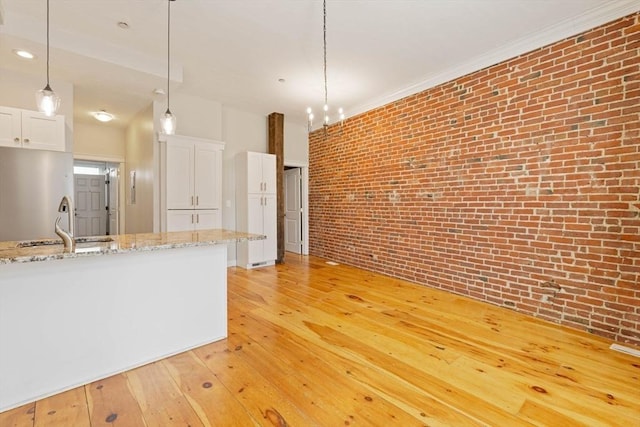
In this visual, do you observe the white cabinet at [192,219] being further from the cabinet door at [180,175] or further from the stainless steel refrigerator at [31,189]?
the stainless steel refrigerator at [31,189]

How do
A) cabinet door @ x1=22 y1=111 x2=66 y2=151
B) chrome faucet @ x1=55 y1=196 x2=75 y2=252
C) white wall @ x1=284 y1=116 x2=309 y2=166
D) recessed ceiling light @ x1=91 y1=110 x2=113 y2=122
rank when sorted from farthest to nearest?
1. white wall @ x1=284 y1=116 x2=309 y2=166
2. recessed ceiling light @ x1=91 y1=110 x2=113 y2=122
3. cabinet door @ x1=22 y1=111 x2=66 y2=151
4. chrome faucet @ x1=55 y1=196 x2=75 y2=252

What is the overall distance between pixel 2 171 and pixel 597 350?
6079 mm

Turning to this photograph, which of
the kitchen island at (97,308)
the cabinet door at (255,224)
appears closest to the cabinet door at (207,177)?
the cabinet door at (255,224)

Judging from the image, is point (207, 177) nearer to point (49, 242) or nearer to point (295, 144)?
point (295, 144)

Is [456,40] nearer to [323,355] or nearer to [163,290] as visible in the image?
[323,355]

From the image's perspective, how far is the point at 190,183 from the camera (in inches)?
185

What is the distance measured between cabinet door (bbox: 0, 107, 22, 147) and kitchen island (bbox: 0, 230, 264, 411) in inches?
79.5

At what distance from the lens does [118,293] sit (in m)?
2.05

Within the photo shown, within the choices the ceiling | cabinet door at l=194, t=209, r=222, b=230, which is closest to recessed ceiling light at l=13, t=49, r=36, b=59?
the ceiling

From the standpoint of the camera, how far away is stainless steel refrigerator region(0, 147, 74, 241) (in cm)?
318

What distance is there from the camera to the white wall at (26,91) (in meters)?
3.44

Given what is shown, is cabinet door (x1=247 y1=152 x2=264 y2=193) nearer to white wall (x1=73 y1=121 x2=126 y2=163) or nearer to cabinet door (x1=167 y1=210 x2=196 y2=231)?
cabinet door (x1=167 y1=210 x2=196 y2=231)

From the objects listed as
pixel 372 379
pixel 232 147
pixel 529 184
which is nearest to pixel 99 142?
pixel 232 147

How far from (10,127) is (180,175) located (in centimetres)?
189
